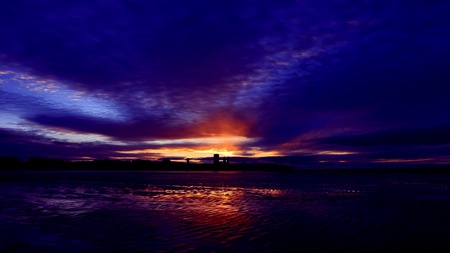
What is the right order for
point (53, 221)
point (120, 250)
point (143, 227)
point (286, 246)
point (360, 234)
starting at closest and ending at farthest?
1. point (120, 250)
2. point (286, 246)
3. point (360, 234)
4. point (143, 227)
5. point (53, 221)

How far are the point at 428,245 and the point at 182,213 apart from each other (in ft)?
45.3

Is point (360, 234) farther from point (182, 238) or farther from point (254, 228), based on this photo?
point (182, 238)

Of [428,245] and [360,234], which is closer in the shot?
[428,245]

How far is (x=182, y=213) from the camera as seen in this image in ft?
70.9

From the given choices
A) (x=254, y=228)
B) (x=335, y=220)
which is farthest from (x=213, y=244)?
(x=335, y=220)

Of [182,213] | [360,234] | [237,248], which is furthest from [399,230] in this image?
[182,213]

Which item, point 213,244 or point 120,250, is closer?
point 120,250

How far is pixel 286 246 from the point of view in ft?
42.3

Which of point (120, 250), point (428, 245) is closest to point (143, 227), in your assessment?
point (120, 250)

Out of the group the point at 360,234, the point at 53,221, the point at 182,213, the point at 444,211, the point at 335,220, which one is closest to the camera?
the point at 360,234

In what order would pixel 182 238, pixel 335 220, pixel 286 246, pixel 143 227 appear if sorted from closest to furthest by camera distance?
pixel 286 246
pixel 182 238
pixel 143 227
pixel 335 220

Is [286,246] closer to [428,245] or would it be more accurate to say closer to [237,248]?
[237,248]

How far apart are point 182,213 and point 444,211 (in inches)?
744

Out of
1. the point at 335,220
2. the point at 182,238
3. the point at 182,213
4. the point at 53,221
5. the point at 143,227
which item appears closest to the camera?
the point at 182,238
